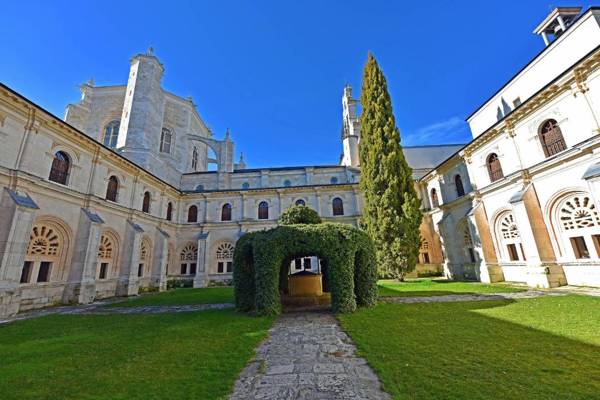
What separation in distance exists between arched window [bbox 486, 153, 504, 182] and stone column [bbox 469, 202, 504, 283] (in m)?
2.06

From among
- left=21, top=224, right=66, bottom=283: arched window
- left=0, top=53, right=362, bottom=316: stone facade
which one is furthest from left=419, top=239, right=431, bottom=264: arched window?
left=21, top=224, right=66, bottom=283: arched window

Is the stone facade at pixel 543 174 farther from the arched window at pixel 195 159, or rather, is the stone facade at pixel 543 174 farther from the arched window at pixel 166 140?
the arched window at pixel 195 159

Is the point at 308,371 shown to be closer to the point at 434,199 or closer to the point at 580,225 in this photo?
the point at 580,225

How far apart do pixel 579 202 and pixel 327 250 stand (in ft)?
42.8

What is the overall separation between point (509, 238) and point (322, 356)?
16768 millimetres

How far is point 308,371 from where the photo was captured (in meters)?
4.41

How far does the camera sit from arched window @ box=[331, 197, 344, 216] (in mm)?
26344

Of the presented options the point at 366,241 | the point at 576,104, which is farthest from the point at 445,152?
the point at 366,241

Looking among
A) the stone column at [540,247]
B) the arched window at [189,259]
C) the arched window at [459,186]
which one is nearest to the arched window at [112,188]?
the arched window at [189,259]

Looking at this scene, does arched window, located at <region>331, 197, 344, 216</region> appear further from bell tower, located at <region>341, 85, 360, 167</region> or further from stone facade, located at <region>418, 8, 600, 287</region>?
stone facade, located at <region>418, 8, 600, 287</region>

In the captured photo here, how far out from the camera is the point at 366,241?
1022 centimetres

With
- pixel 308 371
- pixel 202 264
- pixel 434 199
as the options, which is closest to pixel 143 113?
pixel 202 264

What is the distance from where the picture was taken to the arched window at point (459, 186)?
1962cm

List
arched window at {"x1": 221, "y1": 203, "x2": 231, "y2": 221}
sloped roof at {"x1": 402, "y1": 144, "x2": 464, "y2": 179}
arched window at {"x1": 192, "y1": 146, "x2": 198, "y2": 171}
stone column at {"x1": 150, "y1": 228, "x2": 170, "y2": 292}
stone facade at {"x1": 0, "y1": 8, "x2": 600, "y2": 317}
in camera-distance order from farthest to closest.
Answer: arched window at {"x1": 192, "y1": 146, "x2": 198, "y2": 171}, sloped roof at {"x1": 402, "y1": 144, "x2": 464, "y2": 179}, arched window at {"x1": 221, "y1": 203, "x2": 231, "y2": 221}, stone column at {"x1": 150, "y1": 228, "x2": 170, "y2": 292}, stone facade at {"x1": 0, "y1": 8, "x2": 600, "y2": 317}
